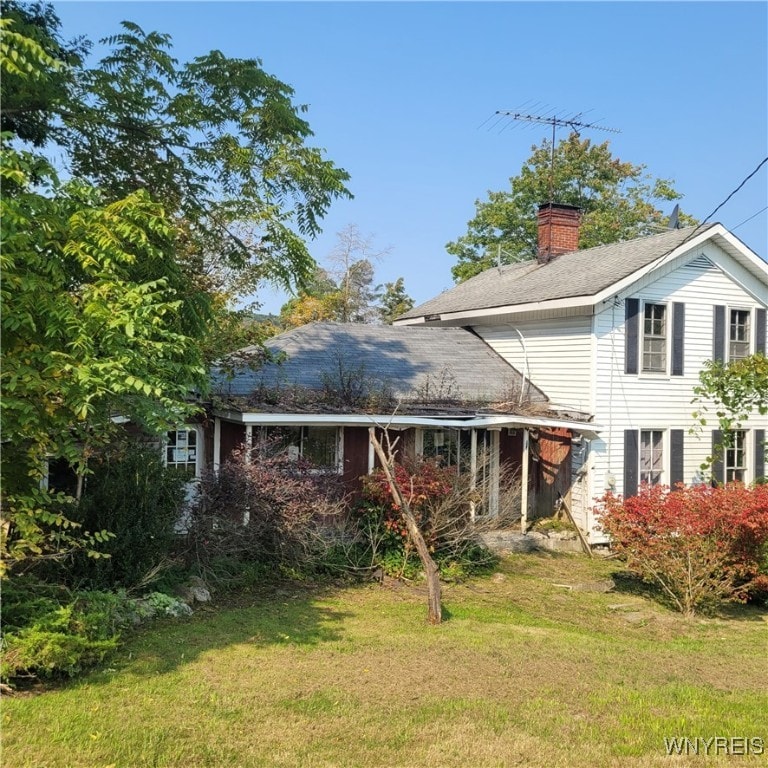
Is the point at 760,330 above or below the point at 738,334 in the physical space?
above

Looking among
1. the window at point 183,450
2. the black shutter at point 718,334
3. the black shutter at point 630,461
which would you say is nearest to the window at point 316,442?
the window at point 183,450

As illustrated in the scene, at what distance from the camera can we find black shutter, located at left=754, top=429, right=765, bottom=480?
17.8 meters

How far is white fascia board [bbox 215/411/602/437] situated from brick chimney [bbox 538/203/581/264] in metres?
7.47

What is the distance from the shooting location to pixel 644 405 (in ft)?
54.7

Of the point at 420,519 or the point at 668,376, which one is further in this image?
the point at 668,376

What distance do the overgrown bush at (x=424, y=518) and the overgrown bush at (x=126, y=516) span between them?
372 centimetres

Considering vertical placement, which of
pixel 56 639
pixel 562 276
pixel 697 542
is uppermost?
pixel 562 276

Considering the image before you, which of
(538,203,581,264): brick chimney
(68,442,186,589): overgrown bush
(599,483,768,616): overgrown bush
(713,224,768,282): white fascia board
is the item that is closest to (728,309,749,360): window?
(713,224,768,282): white fascia board

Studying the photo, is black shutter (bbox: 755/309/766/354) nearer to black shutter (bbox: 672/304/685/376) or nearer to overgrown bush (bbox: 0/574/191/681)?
black shutter (bbox: 672/304/685/376)

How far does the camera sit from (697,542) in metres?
11.2

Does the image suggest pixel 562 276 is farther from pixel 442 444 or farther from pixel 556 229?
pixel 442 444

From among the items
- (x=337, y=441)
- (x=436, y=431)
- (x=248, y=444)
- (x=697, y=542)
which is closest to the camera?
(x=697, y=542)

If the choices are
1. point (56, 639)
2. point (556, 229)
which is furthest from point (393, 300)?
point (56, 639)

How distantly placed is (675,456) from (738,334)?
358cm
